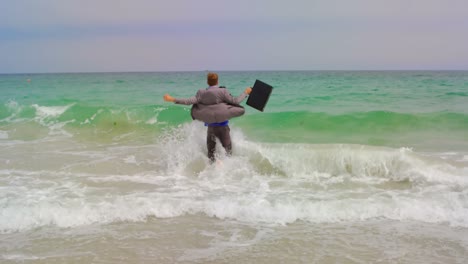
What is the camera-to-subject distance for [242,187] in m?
7.30

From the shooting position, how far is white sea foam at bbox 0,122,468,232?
19.1ft

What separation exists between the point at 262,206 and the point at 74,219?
2.39m

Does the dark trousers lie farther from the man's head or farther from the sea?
the man's head

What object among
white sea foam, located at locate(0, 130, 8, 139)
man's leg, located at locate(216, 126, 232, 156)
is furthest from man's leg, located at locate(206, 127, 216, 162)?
white sea foam, located at locate(0, 130, 8, 139)

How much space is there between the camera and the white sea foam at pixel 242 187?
5.81 m

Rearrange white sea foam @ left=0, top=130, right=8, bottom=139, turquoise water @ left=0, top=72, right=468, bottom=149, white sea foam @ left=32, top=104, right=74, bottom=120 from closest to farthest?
1. turquoise water @ left=0, top=72, right=468, bottom=149
2. white sea foam @ left=0, top=130, right=8, bottom=139
3. white sea foam @ left=32, top=104, right=74, bottom=120

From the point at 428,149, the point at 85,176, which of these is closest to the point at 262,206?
the point at 85,176

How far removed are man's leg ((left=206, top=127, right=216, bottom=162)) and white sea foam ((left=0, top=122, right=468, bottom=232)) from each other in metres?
0.18

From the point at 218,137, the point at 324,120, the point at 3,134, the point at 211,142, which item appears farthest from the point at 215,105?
the point at 3,134

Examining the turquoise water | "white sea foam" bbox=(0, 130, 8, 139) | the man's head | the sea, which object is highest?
the man's head

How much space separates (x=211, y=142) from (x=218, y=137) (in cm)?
17

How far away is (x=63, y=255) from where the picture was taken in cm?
464

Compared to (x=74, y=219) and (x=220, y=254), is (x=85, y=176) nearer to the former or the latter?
(x=74, y=219)

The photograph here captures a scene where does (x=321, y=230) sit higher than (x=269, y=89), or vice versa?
(x=269, y=89)
